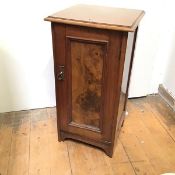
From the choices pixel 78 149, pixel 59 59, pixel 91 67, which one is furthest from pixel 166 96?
pixel 59 59

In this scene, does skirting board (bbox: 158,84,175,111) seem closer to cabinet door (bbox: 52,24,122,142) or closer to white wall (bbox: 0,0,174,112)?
white wall (bbox: 0,0,174,112)

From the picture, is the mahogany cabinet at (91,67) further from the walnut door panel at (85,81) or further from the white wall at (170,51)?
the white wall at (170,51)

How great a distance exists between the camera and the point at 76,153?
1.52m

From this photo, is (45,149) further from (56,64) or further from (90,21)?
(90,21)

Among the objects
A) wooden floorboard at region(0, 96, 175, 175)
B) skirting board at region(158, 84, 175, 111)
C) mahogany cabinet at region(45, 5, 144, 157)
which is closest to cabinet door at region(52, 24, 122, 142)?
mahogany cabinet at region(45, 5, 144, 157)

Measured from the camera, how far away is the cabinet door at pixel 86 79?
1.15 metres

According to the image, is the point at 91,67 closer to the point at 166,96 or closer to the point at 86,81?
the point at 86,81

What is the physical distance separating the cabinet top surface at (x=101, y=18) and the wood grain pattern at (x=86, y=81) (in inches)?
4.6

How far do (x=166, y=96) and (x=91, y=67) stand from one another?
1.12 m

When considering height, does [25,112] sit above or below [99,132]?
Answer: below

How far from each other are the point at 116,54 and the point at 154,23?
83 centimetres

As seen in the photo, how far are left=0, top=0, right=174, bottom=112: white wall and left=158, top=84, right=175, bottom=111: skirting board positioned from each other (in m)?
0.20

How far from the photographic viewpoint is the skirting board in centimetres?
201

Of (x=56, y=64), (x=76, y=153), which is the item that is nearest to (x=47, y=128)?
(x=76, y=153)
